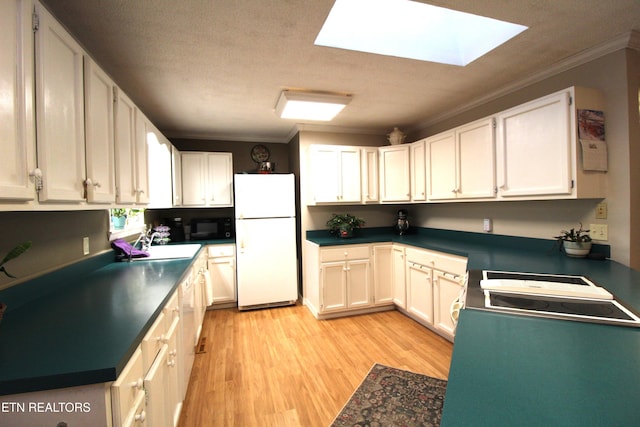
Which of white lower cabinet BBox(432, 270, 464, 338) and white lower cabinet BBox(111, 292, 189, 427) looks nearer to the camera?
white lower cabinet BBox(111, 292, 189, 427)

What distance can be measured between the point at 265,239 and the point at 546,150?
9.44 ft

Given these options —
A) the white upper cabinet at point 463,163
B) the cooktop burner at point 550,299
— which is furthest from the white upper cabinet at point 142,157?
the white upper cabinet at point 463,163

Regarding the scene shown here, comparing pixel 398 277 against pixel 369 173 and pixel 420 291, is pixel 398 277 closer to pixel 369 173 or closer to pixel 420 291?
pixel 420 291

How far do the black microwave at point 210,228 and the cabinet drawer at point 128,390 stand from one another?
2.92m

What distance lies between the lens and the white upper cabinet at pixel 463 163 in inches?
93.6

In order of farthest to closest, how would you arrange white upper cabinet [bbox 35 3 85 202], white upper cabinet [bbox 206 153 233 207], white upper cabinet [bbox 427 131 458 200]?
white upper cabinet [bbox 206 153 233 207], white upper cabinet [bbox 427 131 458 200], white upper cabinet [bbox 35 3 85 202]

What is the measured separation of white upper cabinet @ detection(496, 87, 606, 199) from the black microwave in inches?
127

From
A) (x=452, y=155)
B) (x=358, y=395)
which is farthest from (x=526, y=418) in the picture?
(x=452, y=155)

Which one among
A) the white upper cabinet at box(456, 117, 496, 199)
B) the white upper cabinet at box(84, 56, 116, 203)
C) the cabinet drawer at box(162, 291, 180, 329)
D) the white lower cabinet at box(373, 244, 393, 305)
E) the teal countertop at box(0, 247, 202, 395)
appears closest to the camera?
the teal countertop at box(0, 247, 202, 395)

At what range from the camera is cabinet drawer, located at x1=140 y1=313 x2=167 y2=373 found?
3.58 ft

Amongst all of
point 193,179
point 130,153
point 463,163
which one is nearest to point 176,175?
point 193,179

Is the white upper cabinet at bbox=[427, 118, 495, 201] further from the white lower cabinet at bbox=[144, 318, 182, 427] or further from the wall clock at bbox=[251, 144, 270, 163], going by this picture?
the white lower cabinet at bbox=[144, 318, 182, 427]

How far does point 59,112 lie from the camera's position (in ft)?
3.63

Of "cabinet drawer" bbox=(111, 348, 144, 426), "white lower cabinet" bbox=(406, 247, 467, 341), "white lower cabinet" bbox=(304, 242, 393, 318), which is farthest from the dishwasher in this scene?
"white lower cabinet" bbox=(406, 247, 467, 341)
